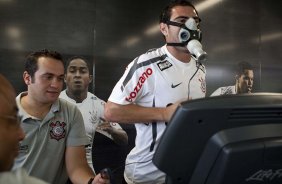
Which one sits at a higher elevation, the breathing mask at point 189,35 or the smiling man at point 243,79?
the breathing mask at point 189,35

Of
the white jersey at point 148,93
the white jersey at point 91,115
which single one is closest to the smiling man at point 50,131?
the white jersey at point 148,93

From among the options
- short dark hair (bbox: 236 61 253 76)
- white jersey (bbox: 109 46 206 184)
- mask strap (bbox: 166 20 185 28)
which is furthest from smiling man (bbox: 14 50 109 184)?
short dark hair (bbox: 236 61 253 76)

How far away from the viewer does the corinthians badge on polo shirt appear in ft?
5.49

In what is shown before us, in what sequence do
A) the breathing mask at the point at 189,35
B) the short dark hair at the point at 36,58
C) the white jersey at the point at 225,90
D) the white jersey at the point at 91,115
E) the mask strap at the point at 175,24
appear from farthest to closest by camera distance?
the white jersey at the point at 225,90
the white jersey at the point at 91,115
the short dark hair at the point at 36,58
the mask strap at the point at 175,24
the breathing mask at the point at 189,35

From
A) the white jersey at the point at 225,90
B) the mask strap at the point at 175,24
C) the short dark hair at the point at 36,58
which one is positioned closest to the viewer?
the mask strap at the point at 175,24

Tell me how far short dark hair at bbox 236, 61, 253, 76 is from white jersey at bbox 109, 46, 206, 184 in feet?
6.18

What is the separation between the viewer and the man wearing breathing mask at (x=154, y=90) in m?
1.48

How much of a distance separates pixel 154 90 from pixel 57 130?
518mm

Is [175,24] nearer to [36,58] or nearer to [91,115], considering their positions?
[36,58]

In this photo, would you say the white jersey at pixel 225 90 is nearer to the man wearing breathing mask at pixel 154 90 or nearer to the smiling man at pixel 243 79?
the smiling man at pixel 243 79

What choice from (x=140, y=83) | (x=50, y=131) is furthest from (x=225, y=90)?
(x=50, y=131)

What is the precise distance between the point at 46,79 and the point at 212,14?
1965 millimetres

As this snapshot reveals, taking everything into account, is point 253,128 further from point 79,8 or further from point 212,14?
point 212,14

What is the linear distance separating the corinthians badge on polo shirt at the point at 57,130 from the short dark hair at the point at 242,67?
214 cm
